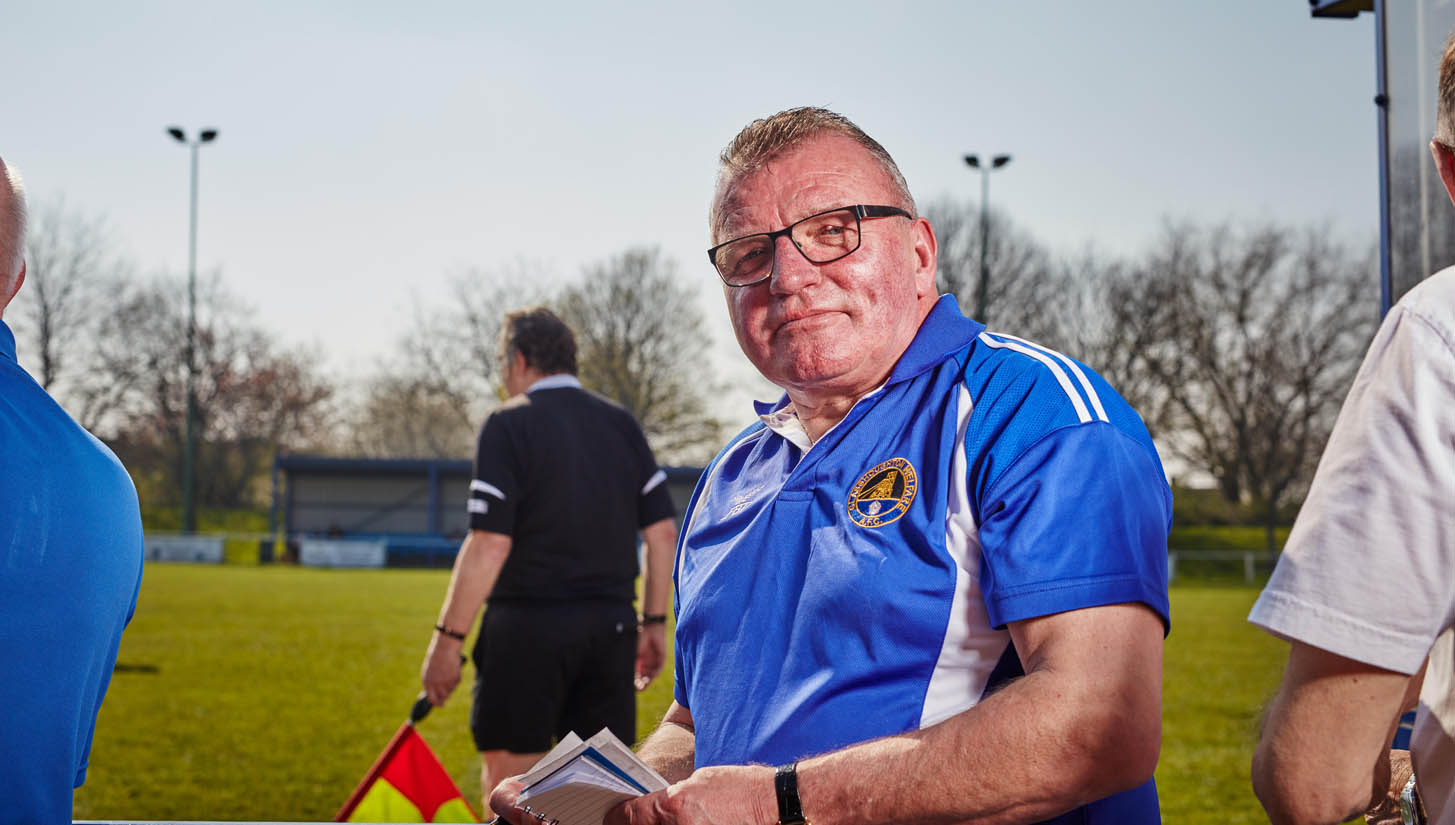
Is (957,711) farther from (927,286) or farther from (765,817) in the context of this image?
(927,286)

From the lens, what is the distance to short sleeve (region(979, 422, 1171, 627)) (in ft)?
5.11

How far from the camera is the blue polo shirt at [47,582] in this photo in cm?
163

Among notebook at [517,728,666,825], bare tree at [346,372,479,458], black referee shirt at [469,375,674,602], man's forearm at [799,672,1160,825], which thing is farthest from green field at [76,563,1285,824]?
bare tree at [346,372,479,458]

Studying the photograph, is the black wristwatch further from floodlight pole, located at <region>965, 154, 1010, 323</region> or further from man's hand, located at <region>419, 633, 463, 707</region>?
floodlight pole, located at <region>965, 154, 1010, 323</region>

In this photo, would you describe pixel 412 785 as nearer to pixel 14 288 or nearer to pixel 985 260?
pixel 14 288

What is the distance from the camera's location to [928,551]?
1703mm

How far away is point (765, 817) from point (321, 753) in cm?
780

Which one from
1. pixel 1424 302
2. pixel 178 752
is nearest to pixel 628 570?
pixel 1424 302

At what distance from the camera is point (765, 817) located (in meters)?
1.63

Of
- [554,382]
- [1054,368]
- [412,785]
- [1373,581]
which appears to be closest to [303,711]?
[412,785]

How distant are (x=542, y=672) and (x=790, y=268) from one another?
3296mm

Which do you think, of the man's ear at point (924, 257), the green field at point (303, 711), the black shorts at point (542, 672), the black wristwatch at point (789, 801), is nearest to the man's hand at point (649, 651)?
the black shorts at point (542, 672)

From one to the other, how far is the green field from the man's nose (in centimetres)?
98

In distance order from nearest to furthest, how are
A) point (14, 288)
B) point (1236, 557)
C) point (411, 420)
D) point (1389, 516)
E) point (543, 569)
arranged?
point (1389, 516) < point (14, 288) < point (543, 569) < point (1236, 557) < point (411, 420)
